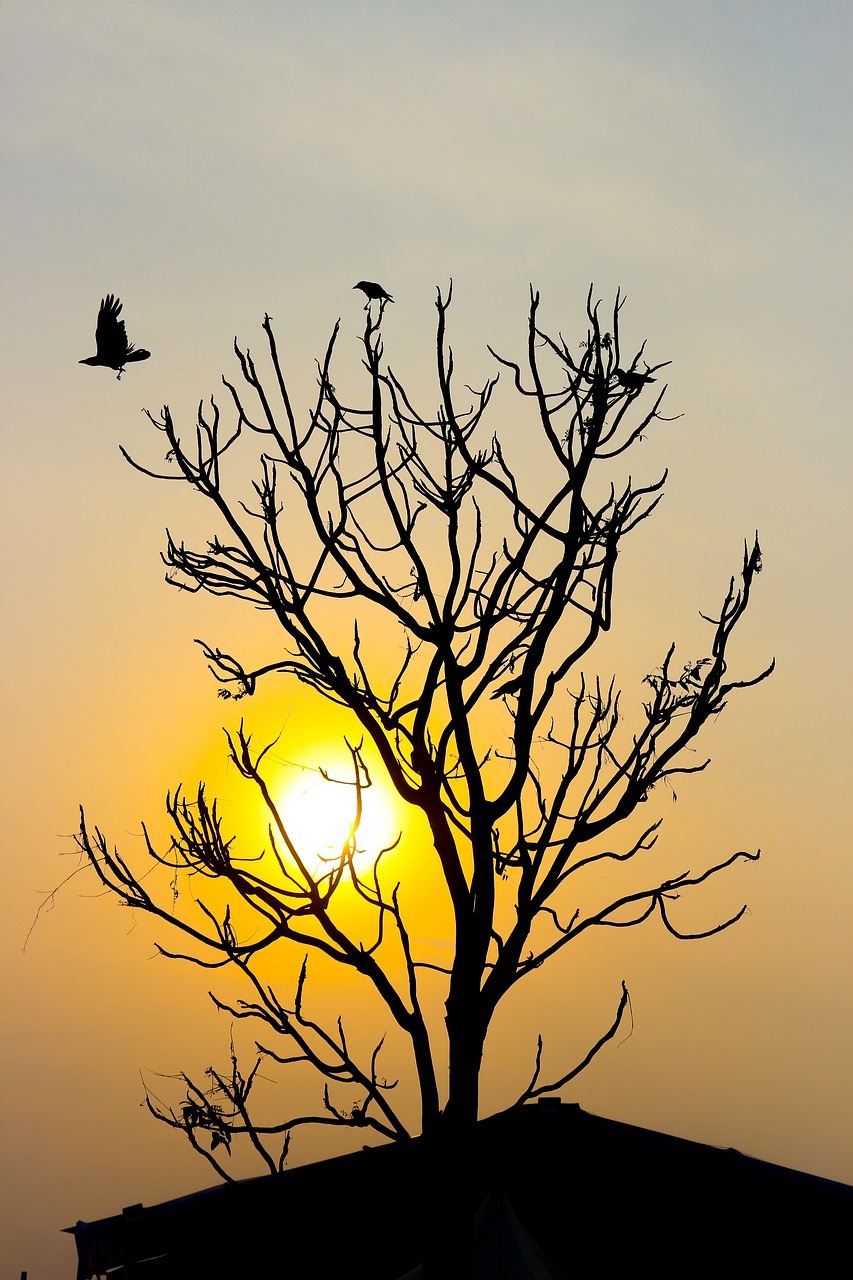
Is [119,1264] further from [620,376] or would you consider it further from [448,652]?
[620,376]

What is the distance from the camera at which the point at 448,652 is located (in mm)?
6715

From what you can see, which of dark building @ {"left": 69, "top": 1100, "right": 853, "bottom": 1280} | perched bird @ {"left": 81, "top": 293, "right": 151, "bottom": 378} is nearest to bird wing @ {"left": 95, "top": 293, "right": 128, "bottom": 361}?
perched bird @ {"left": 81, "top": 293, "right": 151, "bottom": 378}

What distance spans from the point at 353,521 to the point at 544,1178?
424 inches

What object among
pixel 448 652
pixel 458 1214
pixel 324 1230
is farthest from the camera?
pixel 324 1230

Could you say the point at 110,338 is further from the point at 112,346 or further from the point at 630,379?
the point at 630,379

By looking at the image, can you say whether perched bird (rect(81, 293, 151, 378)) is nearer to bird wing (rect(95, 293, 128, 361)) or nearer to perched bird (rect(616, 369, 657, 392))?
bird wing (rect(95, 293, 128, 361))

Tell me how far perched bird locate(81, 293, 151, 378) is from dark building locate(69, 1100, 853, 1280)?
23.6 ft

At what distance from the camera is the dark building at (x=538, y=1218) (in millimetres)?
12883

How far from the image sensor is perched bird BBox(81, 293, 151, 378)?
26.9 ft

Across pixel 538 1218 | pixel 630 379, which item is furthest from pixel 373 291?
pixel 538 1218

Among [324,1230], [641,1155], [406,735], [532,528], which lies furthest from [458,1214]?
[324,1230]

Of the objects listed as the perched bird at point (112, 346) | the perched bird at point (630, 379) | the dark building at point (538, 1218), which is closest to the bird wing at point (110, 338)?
the perched bird at point (112, 346)

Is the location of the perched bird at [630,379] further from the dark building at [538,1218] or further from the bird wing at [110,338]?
the dark building at [538,1218]

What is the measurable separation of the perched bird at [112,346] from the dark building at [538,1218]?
719cm
